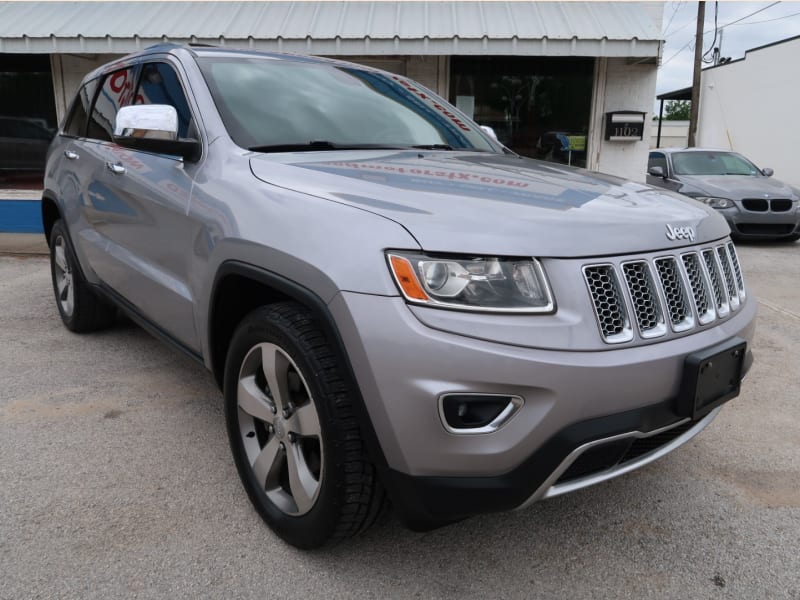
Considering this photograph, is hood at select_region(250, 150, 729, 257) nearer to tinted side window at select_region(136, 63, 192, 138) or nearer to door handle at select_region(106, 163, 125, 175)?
tinted side window at select_region(136, 63, 192, 138)

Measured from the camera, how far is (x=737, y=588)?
2.09m

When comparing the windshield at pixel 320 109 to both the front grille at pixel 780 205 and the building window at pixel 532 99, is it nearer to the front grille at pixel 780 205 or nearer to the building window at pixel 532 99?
the building window at pixel 532 99

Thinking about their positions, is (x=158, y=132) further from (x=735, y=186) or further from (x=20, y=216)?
(x=735, y=186)

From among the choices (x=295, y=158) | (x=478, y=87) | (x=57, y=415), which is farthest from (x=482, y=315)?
(x=478, y=87)

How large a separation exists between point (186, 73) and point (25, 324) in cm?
285

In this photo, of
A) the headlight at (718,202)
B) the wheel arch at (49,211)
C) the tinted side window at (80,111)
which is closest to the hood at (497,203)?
the tinted side window at (80,111)

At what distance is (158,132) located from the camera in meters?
2.70

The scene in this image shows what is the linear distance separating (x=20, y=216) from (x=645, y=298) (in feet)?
30.7

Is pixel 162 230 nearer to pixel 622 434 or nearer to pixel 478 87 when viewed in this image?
pixel 622 434

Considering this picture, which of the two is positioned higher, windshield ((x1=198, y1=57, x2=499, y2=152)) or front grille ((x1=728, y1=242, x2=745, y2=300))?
windshield ((x1=198, y1=57, x2=499, y2=152))

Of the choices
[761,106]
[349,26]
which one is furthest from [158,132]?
[761,106]

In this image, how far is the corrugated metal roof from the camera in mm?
8438

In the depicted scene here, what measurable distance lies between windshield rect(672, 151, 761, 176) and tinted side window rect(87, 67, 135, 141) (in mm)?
8622

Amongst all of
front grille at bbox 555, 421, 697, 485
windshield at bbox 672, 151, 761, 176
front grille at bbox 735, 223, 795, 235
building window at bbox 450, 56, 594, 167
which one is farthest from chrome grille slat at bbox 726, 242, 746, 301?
windshield at bbox 672, 151, 761, 176
